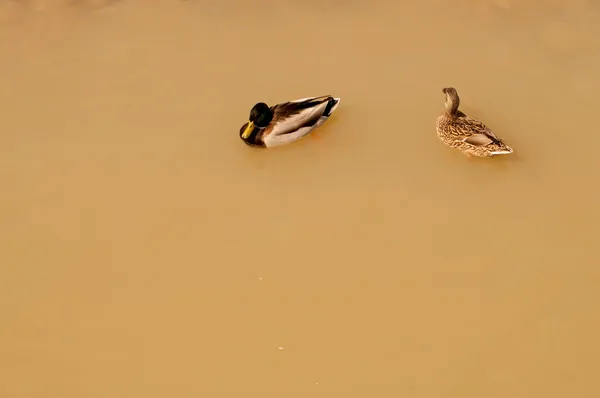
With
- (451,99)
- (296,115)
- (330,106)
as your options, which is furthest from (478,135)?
(296,115)

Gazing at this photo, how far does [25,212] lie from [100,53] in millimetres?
1859

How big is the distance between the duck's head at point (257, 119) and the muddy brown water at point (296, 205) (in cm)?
20

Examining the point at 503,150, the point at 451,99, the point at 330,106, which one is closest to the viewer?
the point at 503,150

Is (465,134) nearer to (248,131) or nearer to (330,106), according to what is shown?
(330,106)

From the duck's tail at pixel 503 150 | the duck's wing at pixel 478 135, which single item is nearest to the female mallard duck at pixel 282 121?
the duck's wing at pixel 478 135

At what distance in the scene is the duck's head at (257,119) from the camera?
16.7 ft

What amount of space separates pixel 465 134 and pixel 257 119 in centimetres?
166

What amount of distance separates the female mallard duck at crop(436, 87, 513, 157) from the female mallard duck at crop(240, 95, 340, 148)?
966 millimetres

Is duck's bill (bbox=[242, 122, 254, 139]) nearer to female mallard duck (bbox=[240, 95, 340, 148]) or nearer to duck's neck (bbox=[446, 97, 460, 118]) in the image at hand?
female mallard duck (bbox=[240, 95, 340, 148])

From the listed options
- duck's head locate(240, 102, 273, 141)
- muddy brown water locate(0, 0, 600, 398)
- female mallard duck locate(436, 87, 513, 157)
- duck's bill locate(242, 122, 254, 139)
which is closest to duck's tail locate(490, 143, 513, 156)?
female mallard duck locate(436, 87, 513, 157)

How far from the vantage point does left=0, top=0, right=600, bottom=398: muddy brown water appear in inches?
162

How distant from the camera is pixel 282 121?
5105 millimetres

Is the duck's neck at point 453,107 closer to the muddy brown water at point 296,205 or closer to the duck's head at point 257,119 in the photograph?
the muddy brown water at point 296,205

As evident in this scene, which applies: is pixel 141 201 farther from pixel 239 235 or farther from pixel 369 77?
pixel 369 77
